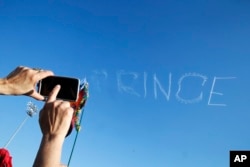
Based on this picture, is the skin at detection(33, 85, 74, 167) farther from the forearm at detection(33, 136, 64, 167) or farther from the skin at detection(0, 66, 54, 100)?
the skin at detection(0, 66, 54, 100)

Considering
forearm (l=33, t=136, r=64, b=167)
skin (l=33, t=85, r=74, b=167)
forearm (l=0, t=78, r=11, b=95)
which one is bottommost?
forearm (l=33, t=136, r=64, b=167)

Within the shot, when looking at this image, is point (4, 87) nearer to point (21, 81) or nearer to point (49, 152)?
point (21, 81)

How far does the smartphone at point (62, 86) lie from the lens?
3.69 meters

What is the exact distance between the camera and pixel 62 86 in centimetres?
371

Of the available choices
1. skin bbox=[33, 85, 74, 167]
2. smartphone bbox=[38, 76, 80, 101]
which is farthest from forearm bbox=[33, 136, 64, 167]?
smartphone bbox=[38, 76, 80, 101]

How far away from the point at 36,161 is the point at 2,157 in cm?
222

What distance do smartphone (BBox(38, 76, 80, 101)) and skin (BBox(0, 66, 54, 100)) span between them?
12 cm

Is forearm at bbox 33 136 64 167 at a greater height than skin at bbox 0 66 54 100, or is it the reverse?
skin at bbox 0 66 54 100

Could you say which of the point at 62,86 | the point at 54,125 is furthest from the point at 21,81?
the point at 54,125

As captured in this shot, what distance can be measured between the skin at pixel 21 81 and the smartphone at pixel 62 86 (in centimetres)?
12

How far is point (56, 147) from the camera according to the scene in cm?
271

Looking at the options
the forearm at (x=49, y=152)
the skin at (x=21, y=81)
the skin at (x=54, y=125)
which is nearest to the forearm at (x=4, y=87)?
the skin at (x=21, y=81)

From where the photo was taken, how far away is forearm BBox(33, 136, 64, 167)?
2621 millimetres

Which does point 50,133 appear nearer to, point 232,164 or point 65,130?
point 65,130
